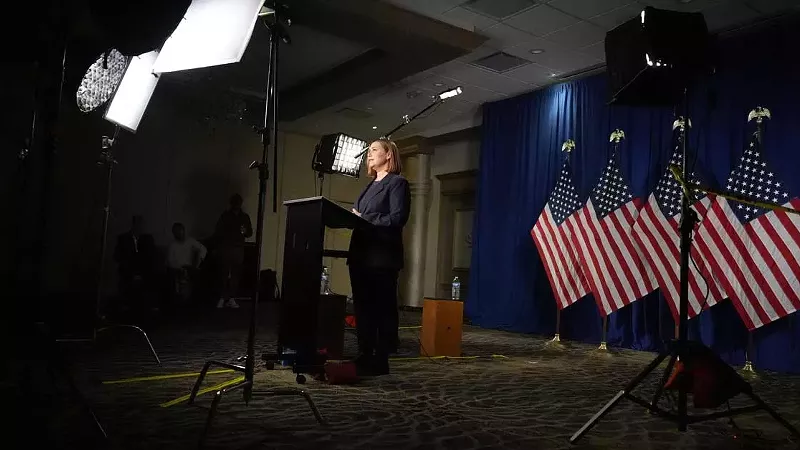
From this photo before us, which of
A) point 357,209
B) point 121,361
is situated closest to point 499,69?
point 357,209

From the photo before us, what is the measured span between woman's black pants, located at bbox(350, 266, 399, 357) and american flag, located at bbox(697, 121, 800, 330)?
3344 mm

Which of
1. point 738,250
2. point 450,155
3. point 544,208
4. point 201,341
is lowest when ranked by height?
point 201,341

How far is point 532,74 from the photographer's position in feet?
22.1

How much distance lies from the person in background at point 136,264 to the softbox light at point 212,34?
5.29m

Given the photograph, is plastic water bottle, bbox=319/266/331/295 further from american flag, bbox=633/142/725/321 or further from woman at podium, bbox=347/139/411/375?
american flag, bbox=633/142/725/321

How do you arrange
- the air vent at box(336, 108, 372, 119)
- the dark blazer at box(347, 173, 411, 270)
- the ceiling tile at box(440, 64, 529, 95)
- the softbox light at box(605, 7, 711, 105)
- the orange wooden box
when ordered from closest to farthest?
the softbox light at box(605, 7, 711, 105)
the dark blazer at box(347, 173, 411, 270)
the orange wooden box
the ceiling tile at box(440, 64, 529, 95)
the air vent at box(336, 108, 372, 119)

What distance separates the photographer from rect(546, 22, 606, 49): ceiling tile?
213 inches

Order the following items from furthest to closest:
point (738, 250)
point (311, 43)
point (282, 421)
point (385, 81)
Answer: point (385, 81) → point (311, 43) → point (738, 250) → point (282, 421)

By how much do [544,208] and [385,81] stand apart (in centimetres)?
251

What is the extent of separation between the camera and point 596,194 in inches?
246

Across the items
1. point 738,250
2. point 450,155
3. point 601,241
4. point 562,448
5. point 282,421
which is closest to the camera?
point 562,448

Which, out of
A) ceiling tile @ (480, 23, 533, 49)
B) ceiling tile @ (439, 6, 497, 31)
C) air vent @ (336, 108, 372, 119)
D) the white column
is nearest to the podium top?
ceiling tile @ (439, 6, 497, 31)

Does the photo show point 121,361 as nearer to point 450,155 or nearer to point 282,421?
point 282,421

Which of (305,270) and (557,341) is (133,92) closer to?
(305,270)
